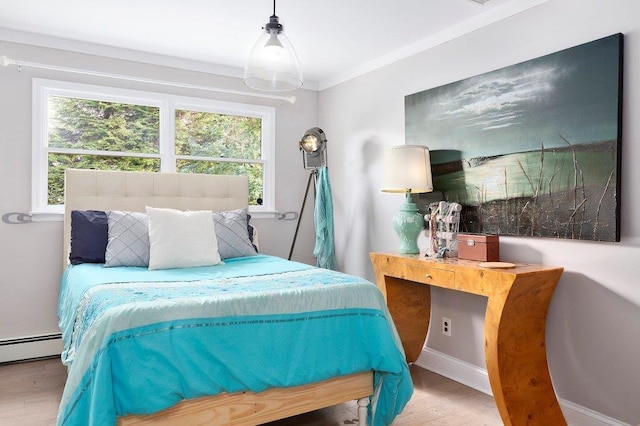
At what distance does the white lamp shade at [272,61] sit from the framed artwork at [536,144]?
1.27 meters

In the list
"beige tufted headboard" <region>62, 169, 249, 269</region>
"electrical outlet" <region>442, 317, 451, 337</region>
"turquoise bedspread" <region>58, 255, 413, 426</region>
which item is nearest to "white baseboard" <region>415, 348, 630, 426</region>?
"electrical outlet" <region>442, 317, 451, 337</region>

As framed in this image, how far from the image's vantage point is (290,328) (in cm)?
207

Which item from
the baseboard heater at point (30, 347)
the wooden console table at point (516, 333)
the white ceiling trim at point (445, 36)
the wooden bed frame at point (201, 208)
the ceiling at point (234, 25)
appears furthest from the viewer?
the baseboard heater at point (30, 347)

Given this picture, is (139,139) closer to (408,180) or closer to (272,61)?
(272,61)

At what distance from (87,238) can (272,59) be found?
183 cm

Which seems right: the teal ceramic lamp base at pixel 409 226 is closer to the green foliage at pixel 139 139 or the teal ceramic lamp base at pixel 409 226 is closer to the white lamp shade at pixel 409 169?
the white lamp shade at pixel 409 169

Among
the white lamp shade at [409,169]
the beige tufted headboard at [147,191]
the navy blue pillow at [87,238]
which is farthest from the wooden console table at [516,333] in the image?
the navy blue pillow at [87,238]

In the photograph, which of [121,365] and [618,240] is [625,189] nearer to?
[618,240]

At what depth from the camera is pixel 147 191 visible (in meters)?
3.76

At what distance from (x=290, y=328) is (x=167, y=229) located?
4.56 feet

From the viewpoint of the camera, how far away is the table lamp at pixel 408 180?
124 inches

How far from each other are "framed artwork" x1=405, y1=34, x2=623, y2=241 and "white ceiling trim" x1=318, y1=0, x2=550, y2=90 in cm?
34

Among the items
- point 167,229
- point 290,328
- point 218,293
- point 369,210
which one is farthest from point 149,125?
point 290,328

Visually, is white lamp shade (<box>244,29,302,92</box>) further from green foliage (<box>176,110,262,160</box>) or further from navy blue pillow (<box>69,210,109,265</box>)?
green foliage (<box>176,110,262,160</box>)
